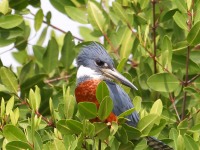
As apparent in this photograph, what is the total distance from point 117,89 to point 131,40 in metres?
0.63

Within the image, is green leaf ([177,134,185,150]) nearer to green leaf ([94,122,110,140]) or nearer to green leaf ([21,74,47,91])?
green leaf ([94,122,110,140])

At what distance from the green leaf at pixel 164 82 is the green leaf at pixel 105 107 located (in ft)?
3.63

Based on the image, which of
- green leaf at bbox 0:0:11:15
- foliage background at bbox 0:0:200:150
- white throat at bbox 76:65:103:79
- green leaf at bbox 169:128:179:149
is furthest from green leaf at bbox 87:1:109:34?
green leaf at bbox 169:128:179:149

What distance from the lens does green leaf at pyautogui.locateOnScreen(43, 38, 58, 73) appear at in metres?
7.23

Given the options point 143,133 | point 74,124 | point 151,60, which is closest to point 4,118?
point 74,124

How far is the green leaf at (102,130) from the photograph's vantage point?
5.25m

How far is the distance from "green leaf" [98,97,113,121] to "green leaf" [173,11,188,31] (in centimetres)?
117

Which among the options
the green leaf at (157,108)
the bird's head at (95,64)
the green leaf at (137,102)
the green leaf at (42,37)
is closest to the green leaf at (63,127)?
the green leaf at (157,108)

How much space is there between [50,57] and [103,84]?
2.22 meters

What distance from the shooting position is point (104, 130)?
528cm

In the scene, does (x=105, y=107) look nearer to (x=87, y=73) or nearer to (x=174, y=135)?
(x=174, y=135)

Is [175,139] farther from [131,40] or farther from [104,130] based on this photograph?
[131,40]

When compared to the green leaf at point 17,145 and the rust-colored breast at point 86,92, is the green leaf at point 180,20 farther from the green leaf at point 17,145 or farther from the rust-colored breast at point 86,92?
the green leaf at point 17,145

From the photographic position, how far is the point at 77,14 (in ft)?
23.8
